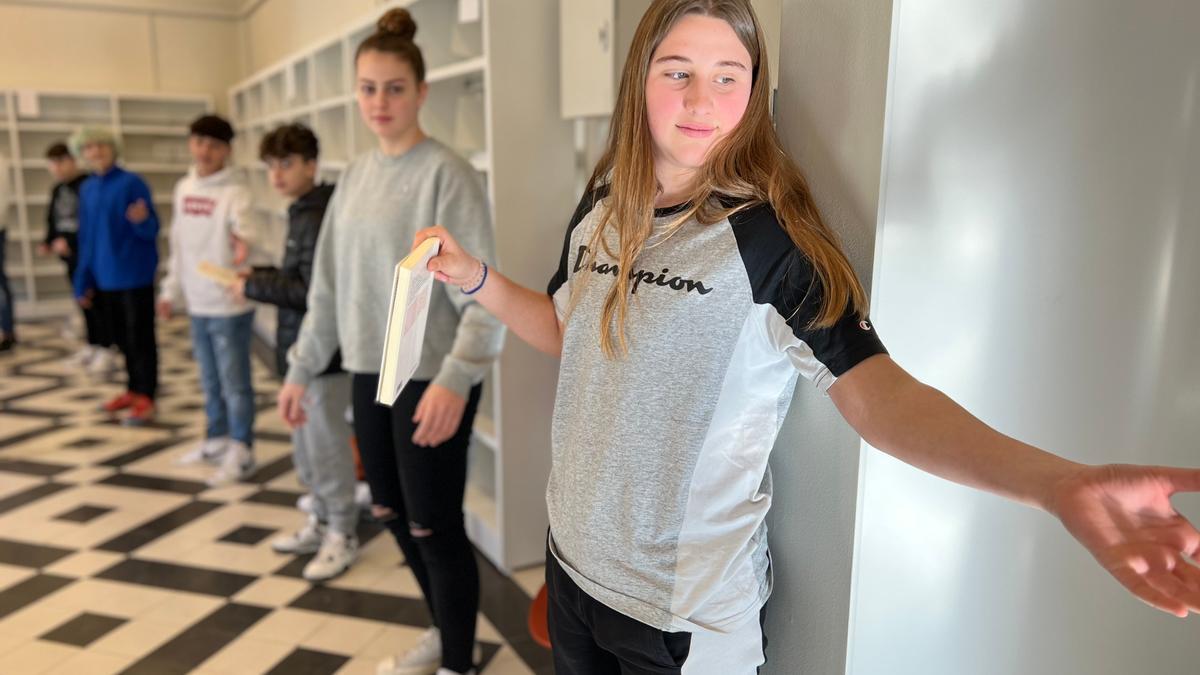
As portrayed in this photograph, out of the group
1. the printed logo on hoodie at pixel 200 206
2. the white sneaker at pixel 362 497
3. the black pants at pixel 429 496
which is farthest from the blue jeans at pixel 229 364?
the black pants at pixel 429 496

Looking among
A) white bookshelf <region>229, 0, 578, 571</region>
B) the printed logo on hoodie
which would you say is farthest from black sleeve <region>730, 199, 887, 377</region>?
the printed logo on hoodie

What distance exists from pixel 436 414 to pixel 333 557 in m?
1.35

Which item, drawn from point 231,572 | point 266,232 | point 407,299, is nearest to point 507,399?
point 231,572

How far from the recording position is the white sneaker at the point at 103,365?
5504mm

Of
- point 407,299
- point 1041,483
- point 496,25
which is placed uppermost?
point 496,25

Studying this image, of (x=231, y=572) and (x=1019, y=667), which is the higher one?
(x=1019, y=667)

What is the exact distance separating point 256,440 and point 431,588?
8.36 ft

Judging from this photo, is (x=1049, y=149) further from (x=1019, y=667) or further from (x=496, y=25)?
(x=496, y=25)

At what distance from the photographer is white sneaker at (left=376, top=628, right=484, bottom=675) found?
2111 mm

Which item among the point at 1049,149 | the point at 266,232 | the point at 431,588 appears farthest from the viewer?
the point at 266,232

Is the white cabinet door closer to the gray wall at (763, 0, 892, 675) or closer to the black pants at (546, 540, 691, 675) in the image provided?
the gray wall at (763, 0, 892, 675)

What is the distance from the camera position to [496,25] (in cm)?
253

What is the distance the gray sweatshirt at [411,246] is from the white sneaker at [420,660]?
0.77 metres

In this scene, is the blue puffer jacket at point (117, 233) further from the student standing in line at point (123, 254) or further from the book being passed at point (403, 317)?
the book being passed at point (403, 317)
